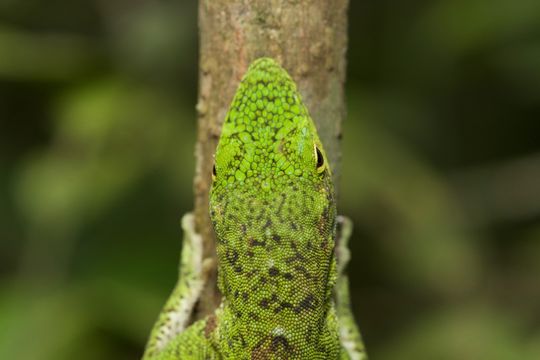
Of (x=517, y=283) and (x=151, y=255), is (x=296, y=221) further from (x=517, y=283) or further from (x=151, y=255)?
(x=517, y=283)

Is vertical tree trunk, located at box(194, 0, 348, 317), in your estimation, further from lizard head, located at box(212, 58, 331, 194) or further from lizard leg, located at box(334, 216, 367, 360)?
lizard leg, located at box(334, 216, 367, 360)

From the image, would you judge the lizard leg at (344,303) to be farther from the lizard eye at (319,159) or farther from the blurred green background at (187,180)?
the blurred green background at (187,180)

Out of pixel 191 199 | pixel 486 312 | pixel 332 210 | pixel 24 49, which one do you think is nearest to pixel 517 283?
pixel 486 312

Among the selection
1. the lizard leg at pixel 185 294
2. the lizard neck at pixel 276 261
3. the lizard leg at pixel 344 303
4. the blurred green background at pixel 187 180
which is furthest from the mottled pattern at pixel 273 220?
the blurred green background at pixel 187 180

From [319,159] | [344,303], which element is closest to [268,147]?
[319,159]

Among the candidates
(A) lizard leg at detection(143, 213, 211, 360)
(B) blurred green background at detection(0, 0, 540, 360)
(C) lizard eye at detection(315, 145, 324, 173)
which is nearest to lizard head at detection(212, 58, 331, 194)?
(C) lizard eye at detection(315, 145, 324, 173)

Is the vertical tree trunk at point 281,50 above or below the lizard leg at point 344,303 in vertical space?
above
